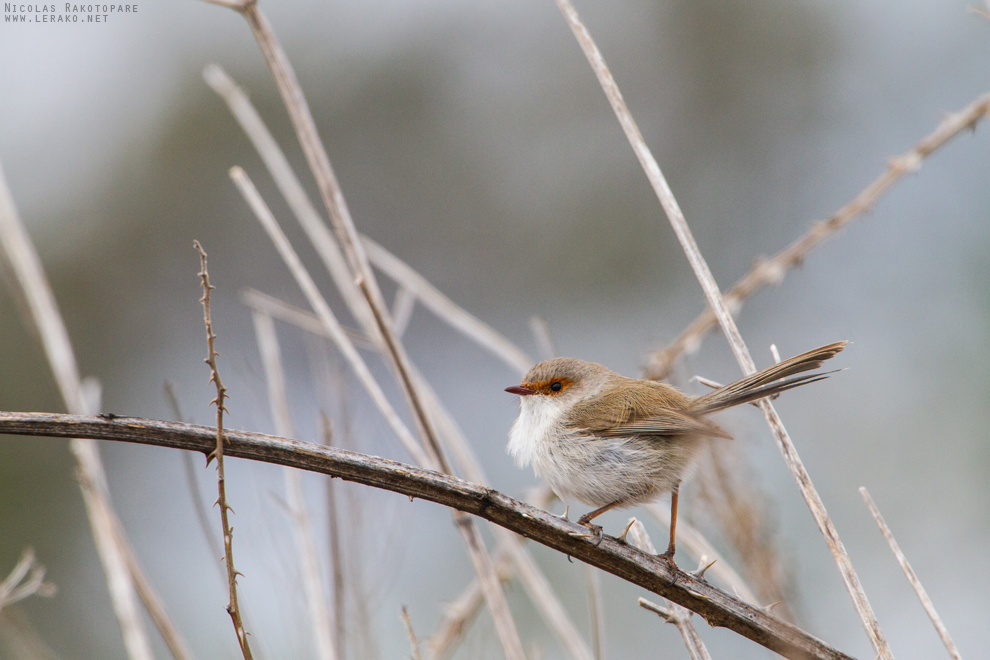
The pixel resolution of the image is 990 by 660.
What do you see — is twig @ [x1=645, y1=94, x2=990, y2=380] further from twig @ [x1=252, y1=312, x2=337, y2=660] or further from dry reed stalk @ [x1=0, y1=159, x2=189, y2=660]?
dry reed stalk @ [x1=0, y1=159, x2=189, y2=660]

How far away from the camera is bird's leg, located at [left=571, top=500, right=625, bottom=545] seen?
146 cm

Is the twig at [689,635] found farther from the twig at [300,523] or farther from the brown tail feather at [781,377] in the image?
the twig at [300,523]

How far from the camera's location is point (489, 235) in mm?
7277

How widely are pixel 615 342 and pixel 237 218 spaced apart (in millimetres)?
3695

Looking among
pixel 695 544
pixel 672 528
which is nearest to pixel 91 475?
pixel 672 528

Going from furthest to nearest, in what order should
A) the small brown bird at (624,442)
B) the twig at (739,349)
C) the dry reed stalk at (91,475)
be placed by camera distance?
the small brown bird at (624,442) → the dry reed stalk at (91,475) → the twig at (739,349)

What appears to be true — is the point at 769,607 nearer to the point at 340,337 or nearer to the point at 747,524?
the point at 747,524

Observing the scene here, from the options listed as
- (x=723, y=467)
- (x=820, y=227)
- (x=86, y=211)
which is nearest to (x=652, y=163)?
(x=820, y=227)

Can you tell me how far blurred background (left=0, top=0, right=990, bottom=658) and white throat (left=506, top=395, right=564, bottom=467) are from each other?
2.32 meters

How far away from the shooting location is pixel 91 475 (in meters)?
2.13

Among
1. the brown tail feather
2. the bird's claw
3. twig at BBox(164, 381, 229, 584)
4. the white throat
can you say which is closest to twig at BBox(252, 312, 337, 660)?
twig at BBox(164, 381, 229, 584)

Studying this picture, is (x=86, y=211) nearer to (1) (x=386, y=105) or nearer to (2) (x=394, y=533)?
(1) (x=386, y=105)

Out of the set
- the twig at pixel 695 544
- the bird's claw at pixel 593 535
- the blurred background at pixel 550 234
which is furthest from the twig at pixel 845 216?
the blurred background at pixel 550 234

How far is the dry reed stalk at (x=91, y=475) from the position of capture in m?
1.97
